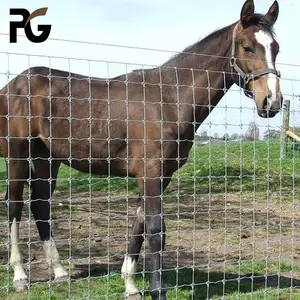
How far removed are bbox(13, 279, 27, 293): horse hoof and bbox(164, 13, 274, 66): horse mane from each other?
2395 mm

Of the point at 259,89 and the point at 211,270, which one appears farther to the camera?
the point at 211,270

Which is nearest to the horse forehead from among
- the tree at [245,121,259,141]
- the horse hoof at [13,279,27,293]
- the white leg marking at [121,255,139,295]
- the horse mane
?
the horse mane

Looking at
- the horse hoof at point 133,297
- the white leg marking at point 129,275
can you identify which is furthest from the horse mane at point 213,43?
the horse hoof at point 133,297

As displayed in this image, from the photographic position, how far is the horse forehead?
426 cm

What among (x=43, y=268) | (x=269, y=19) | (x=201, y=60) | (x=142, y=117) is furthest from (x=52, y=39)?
(x=43, y=268)

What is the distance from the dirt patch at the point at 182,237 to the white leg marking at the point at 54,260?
10cm

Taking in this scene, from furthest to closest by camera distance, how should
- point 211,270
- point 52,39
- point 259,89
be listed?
point 211,270, point 259,89, point 52,39

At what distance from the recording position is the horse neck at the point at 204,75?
4450 mm

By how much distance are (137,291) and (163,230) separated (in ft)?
2.10

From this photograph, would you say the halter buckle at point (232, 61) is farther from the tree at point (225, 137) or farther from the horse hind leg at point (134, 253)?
the horse hind leg at point (134, 253)

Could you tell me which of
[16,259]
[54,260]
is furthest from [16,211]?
[54,260]

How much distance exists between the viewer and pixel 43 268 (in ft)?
17.8

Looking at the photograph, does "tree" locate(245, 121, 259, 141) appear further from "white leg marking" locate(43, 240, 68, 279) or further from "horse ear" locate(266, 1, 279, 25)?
"white leg marking" locate(43, 240, 68, 279)

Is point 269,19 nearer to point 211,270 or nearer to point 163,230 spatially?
point 163,230
